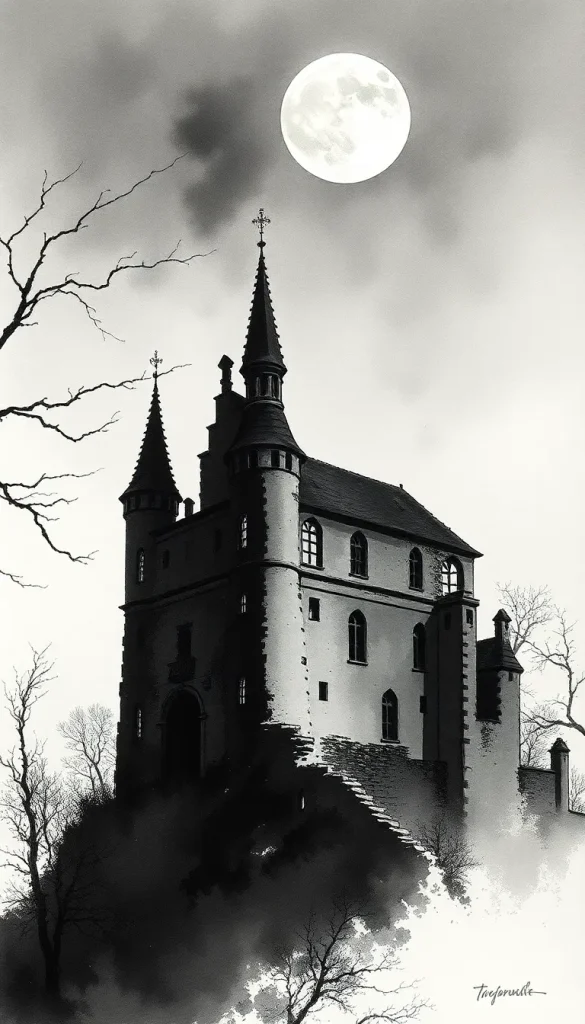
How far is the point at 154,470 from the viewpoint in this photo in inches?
1160

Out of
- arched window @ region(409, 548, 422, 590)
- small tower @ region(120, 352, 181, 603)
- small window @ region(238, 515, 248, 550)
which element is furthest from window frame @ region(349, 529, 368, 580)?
small tower @ region(120, 352, 181, 603)

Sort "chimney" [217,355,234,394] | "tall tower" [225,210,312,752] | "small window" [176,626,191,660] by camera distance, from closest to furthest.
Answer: "chimney" [217,355,234,394]
"tall tower" [225,210,312,752]
"small window" [176,626,191,660]

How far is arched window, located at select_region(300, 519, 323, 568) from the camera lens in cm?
2833

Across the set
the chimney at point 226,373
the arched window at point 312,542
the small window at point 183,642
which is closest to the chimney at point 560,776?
the arched window at point 312,542

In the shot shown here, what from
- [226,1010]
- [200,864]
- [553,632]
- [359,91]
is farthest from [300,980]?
[359,91]

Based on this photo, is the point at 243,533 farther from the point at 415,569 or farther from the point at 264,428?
the point at 415,569

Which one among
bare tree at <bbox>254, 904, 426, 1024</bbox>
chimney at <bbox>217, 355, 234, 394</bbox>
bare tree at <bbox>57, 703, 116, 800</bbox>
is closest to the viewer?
bare tree at <bbox>254, 904, 426, 1024</bbox>

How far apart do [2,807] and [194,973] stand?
4462 millimetres

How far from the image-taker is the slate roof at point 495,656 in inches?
1132

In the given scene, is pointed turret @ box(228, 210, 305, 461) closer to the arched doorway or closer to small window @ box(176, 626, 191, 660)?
small window @ box(176, 626, 191, 660)

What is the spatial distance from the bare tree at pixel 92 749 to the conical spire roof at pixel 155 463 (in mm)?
4947
